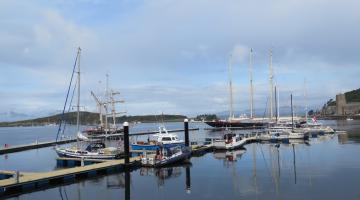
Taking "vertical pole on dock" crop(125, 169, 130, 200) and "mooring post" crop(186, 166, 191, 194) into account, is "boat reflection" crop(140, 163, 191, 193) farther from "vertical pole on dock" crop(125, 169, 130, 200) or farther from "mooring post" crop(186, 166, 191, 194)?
"vertical pole on dock" crop(125, 169, 130, 200)

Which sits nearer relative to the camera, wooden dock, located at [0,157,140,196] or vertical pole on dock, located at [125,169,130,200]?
wooden dock, located at [0,157,140,196]

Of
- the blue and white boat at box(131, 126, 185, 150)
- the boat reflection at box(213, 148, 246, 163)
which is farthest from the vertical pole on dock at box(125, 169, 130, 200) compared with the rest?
the blue and white boat at box(131, 126, 185, 150)

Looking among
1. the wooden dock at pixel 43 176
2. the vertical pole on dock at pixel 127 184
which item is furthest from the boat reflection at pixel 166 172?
the wooden dock at pixel 43 176

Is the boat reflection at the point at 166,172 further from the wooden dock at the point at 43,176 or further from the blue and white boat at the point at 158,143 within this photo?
the blue and white boat at the point at 158,143

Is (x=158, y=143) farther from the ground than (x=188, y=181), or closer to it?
farther from the ground

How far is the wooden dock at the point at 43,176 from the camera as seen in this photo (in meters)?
27.0

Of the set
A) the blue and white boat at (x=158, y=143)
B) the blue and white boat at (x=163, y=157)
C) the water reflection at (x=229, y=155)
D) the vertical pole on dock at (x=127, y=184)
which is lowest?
the vertical pole on dock at (x=127, y=184)

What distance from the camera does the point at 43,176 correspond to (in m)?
29.5

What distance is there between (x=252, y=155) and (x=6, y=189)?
Result: 28383mm

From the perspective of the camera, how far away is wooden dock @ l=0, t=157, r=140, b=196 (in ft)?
88.6

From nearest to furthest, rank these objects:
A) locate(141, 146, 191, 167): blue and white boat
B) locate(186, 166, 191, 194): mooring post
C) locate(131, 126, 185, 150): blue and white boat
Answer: locate(186, 166, 191, 194): mooring post < locate(141, 146, 191, 167): blue and white boat < locate(131, 126, 185, 150): blue and white boat

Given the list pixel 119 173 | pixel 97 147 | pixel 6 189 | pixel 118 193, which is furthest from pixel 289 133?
pixel 6 189

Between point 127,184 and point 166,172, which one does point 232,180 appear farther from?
point 127,184

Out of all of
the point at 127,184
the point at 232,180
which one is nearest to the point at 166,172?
the point at 127,184
